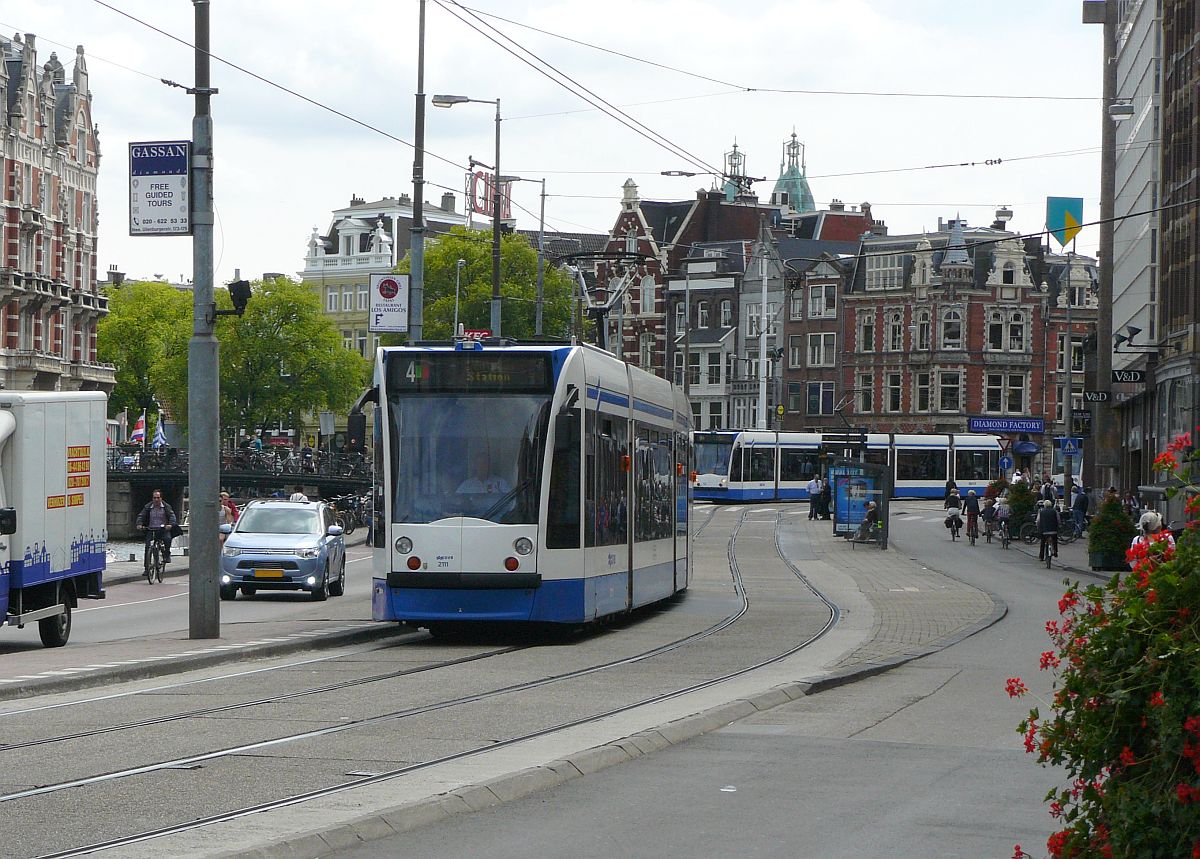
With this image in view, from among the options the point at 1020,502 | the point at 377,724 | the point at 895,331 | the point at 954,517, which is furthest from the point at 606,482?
the point at 895,331

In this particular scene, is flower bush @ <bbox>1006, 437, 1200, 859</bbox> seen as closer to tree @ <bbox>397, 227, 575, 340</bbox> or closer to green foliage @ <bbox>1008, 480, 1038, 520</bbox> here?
green foliage @ <bbox>1008, 480, 1038, 520</bbox>

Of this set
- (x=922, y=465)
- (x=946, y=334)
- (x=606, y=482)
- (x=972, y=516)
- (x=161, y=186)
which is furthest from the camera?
(x=946, y=334)

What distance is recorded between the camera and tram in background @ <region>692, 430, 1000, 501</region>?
75312 millimetres

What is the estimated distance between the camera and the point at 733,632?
21.2 meters

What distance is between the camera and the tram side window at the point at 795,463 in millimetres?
76375

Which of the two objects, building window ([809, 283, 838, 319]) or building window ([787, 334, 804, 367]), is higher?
building window ([809, 283, 838, 319])

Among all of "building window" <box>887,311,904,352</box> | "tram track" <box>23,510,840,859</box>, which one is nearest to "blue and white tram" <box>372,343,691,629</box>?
"tram track" <box>23,510,840,859</box>

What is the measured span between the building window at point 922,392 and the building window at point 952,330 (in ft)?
6.65

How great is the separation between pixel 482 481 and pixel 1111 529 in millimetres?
23911

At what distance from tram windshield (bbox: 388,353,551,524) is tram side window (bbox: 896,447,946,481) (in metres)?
61.4

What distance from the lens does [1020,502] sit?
52.8 meters

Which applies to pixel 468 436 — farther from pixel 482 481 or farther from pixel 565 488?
pixel 565 488

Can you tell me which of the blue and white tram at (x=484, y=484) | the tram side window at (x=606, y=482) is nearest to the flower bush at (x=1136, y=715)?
the blue and white tram at (x=484, y=484)

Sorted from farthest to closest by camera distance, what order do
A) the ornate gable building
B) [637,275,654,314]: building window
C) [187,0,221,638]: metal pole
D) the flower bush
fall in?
[637,275,654,314]: building window, the ornate gable building, [187,0,221,638]: metal pole, the flower bush
